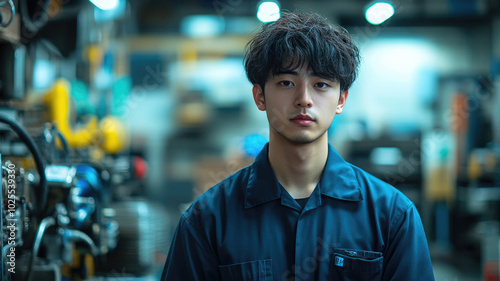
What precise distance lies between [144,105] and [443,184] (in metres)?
4.65

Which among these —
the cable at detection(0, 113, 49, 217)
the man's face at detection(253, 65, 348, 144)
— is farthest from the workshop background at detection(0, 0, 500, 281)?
the man's face at detection(253, 65, 348, 144)

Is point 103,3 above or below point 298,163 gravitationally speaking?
above

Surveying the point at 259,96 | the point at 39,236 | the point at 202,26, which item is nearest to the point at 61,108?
the point at 39,236

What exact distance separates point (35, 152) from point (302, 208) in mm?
956

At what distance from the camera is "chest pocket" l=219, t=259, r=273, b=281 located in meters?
1.44

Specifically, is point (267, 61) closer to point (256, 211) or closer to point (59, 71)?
point (256, 211)

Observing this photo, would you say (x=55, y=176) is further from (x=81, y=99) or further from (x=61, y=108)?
(x=81, y=99)

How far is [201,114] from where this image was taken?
7758 mm

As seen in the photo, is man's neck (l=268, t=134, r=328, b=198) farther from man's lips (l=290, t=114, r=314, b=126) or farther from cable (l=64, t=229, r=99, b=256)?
cable (l=64, t=229, r=99, b=256)

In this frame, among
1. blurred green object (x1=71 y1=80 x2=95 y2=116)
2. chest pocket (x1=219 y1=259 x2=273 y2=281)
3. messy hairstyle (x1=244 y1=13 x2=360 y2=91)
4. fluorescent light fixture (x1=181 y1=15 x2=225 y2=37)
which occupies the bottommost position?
chest pocket (x1=219 y1=259 x2=273 y2=281)

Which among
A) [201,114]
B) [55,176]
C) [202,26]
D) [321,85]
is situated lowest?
[55,176]

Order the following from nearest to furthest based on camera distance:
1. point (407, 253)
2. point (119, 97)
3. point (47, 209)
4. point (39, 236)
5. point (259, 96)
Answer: point (407, 253) → point (259, 96) → point (39, 236) → point (47, 209) → point (119, 97)

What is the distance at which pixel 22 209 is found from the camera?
1802 mm

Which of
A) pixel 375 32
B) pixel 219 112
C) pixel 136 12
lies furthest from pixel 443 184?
pixel 136 12
